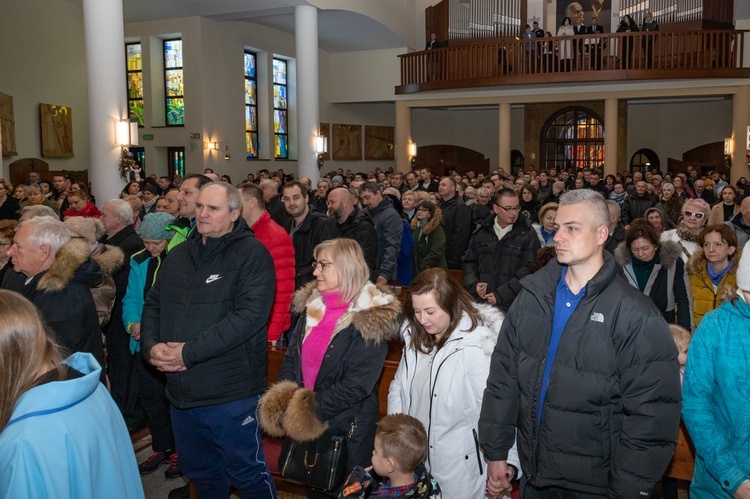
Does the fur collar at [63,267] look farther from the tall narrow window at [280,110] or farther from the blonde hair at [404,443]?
the tall narrow window at [280,110]

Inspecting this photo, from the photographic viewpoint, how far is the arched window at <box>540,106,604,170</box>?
22.7 meters

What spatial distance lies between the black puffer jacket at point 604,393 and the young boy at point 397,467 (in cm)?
46

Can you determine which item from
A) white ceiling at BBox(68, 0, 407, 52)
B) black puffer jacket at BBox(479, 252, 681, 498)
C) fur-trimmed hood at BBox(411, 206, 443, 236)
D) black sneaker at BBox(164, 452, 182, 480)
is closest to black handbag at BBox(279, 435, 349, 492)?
black puffer jacket at BBox(479, 252, 681, 498)

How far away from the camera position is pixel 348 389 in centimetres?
305

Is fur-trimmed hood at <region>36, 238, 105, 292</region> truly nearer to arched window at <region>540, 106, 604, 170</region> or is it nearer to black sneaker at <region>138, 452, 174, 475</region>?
black sneaker at <region>138, 452, 174, 475</region>

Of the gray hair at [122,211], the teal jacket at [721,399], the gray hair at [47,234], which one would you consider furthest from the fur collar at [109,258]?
the teal jacket at [721,399]

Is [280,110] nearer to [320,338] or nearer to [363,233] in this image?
[363,233]

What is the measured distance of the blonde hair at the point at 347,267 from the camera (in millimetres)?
3230

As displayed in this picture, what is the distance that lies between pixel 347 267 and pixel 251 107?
1826 centimetres

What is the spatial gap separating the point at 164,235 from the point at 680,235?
3.94m

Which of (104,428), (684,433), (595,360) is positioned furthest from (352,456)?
(684,433)

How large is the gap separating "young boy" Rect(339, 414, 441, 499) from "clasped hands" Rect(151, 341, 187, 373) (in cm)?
93

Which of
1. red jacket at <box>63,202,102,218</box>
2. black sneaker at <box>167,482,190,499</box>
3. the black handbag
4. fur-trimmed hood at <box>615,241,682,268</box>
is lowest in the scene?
black sneaker at <box>167,482,190,499</box>

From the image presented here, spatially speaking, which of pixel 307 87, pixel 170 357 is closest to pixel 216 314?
pixel 170 357
